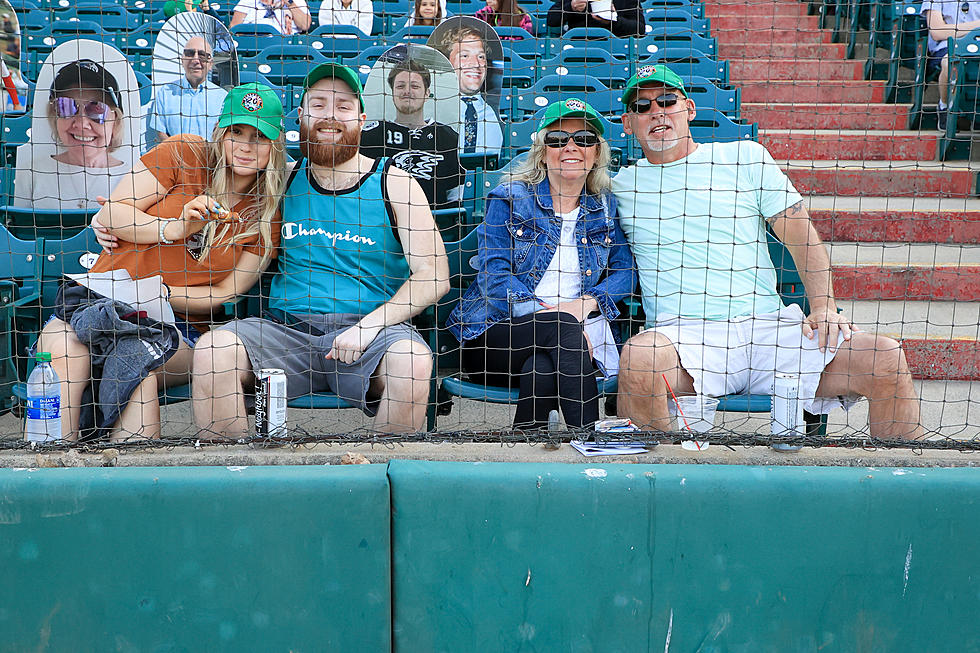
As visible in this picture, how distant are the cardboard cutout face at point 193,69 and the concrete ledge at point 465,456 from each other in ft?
9.12

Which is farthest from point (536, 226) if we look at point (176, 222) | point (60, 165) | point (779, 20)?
point (779, 20)

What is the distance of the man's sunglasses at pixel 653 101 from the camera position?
3.33 m

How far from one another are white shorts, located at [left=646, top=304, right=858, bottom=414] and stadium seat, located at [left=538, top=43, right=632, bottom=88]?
9.23 ft

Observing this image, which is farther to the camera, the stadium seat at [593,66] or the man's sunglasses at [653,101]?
the stadium seat at [593,66]

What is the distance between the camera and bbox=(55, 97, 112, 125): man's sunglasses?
3918 mm

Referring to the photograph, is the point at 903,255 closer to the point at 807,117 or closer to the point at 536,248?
the point at 807,117

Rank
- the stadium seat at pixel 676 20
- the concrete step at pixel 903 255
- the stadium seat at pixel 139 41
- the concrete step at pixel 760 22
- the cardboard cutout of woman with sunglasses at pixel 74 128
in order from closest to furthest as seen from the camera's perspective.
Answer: the cardboard cutout of woman with sunglasses at pixel 74 128 → the concrete step at pixel 903 255 → the stadium seat at pixel 139 41 → the stadium seat at pixel 676 20 → the concrete step at pixel 760 22

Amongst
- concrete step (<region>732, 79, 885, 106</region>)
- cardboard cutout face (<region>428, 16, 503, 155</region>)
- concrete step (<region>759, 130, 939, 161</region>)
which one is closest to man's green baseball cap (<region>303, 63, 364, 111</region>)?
cardboard cutout face (<region>428, 16, 503, 155</region>)

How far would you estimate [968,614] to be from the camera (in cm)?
225

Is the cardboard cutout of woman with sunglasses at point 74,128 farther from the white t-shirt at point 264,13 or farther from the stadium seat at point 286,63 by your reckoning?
the white t-shirt at point 264,13

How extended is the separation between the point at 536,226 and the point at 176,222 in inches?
50.3

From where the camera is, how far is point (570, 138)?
10.9ft

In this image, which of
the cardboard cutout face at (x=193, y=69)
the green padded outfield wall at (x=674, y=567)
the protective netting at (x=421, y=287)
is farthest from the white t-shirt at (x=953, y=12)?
the green padded outfield wall at (x=674, y=567)

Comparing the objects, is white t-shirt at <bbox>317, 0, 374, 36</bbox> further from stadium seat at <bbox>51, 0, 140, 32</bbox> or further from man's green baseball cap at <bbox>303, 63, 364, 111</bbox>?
man's green baseball cap at <bbox>303, 63, 364, 111</bbox>
